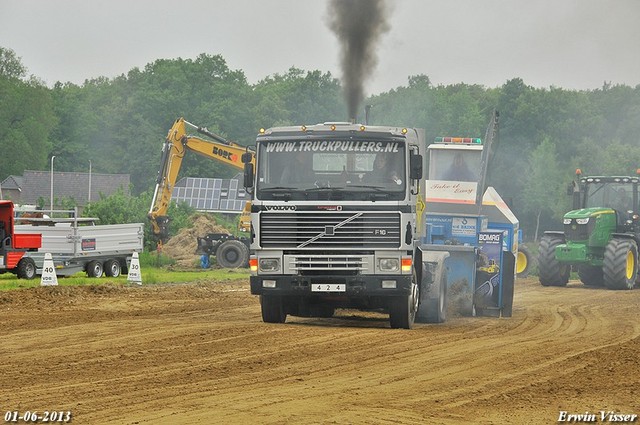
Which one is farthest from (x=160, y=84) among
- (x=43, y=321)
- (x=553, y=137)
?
(x=43, y=321)

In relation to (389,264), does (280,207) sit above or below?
above

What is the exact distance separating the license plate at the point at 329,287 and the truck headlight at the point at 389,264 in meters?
0.66

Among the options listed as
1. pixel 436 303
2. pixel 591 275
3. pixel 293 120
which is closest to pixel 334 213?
pixel 436 303

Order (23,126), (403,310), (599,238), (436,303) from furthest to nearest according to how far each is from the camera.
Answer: (23,126) → (599,238) → (436,303) → (403,310)

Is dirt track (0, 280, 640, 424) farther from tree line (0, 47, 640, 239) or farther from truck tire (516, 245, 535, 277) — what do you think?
tree line (0, 47, 640, 239)

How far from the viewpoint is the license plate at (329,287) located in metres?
18.6

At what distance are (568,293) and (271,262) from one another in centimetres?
1522

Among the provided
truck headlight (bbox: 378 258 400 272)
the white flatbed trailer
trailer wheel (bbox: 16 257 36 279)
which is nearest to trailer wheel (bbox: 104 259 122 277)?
the white flatbed trailer

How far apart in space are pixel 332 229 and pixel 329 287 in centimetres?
93

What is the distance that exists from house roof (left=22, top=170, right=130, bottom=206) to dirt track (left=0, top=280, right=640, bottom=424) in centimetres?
7559

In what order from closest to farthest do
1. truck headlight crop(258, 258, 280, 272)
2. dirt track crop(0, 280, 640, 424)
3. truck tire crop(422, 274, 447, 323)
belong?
1. dirt track crop(0, 280, 640, 424)
2. truck headlight crop(258, 258, 280, 272)
3. truck tire crop(422, 274, 447, 323)

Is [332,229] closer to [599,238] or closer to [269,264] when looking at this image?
[269,264]

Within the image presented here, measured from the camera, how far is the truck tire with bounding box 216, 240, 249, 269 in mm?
43500

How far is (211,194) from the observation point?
92.5 metres
